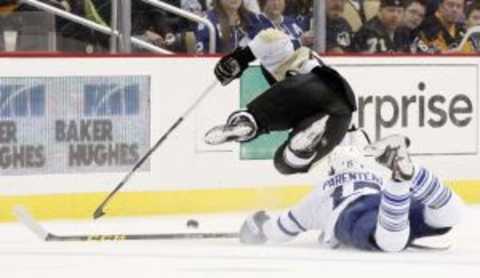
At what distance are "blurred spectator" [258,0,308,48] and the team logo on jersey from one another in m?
1.72

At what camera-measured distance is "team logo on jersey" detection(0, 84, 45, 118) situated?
30.9ft

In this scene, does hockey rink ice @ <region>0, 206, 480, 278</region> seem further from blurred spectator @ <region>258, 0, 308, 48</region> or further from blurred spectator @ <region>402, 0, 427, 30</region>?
blurred spectator @ <region>402, 0, 427, 30</region>

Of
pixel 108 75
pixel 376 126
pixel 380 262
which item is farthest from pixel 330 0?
pixel 380 262

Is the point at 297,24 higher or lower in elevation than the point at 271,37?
higher

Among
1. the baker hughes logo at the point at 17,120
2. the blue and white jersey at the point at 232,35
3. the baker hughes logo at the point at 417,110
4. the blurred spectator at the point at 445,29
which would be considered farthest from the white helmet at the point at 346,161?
the blurred spectator at the point at 445,29

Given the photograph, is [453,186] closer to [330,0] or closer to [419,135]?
[419,135]

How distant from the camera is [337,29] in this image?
35.3ft

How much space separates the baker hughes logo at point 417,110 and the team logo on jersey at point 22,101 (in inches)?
85.0

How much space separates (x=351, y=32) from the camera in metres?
10.8

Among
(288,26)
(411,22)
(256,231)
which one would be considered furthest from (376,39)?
(256,231)

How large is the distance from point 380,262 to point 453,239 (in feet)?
3.80

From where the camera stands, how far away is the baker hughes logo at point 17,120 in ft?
30.8

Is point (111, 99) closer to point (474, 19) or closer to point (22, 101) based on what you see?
point (22, 101)

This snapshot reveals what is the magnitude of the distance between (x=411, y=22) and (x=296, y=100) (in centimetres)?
304
